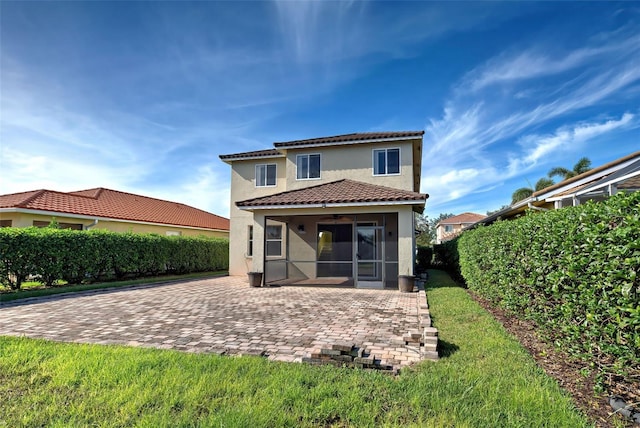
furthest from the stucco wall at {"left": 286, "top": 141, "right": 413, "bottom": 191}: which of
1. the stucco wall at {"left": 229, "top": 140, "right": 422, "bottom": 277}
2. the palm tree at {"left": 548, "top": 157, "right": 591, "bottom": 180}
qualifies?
the palm tree at {"left": 548, "top": 157, "right": 591, "bottom": 180}

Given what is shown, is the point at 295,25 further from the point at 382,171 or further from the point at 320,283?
the point at 320,283

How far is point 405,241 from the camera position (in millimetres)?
11906

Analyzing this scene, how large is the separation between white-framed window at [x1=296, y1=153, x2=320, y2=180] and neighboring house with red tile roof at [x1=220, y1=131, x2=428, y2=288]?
53 millimetres

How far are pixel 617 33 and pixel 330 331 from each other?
36.8 feet

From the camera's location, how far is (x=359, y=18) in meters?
9.34

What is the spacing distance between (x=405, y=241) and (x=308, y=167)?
269 inches

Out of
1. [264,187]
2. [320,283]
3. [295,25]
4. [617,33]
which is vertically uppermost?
[295,25]

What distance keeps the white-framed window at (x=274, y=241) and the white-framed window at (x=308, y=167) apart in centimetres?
305

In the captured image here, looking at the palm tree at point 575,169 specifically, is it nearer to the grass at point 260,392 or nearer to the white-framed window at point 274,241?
the white-framed window at point 274,241

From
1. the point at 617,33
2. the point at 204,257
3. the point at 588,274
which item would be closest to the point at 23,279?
the point at 204,257

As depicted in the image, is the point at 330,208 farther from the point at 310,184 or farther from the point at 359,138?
the point at 359,138

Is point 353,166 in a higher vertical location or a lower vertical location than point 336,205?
higher

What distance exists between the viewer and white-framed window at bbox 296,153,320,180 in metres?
16.2

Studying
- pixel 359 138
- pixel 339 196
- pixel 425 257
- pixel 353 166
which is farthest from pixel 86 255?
pixel 425 257
